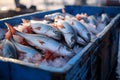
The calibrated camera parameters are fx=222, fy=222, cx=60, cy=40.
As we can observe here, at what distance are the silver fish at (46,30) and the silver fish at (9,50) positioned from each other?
1.93 feet

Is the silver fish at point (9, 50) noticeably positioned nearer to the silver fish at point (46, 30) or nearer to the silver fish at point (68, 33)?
the silver fish at point (46, 30)

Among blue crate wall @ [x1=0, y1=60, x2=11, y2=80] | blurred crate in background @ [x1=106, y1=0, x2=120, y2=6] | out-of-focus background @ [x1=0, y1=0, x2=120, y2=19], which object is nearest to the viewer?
blue crate wall @ [x1=0, y1=60, x2=11, y2=80]

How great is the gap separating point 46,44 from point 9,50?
1.78ft

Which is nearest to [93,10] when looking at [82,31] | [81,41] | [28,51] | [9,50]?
[82,31]

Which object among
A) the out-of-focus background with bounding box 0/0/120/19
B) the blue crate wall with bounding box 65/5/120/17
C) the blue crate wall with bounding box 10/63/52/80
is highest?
the blue crate wall with bounding box 10/63/52/80

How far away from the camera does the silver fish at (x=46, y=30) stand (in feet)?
11.1

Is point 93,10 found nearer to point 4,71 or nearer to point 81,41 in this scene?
point 81,41

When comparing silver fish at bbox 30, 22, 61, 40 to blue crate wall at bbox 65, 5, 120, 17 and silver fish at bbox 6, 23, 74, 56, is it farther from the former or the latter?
blue crate wall at bbox 65, 5, 120, 17

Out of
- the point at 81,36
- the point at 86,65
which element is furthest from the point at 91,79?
the point at 81,36

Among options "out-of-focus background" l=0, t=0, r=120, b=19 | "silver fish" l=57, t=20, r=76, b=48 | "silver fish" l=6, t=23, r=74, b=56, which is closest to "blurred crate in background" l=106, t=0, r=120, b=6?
"out-of-focus background" l=0, t=0, r=120, b=19

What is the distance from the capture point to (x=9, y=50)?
2.92 metres

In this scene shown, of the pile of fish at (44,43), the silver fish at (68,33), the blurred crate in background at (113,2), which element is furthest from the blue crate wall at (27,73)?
the blurred crate in background at (113,2)

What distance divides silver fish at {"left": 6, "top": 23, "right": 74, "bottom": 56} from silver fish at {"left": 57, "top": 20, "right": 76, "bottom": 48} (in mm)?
185

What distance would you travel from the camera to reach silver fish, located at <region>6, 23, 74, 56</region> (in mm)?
3025
